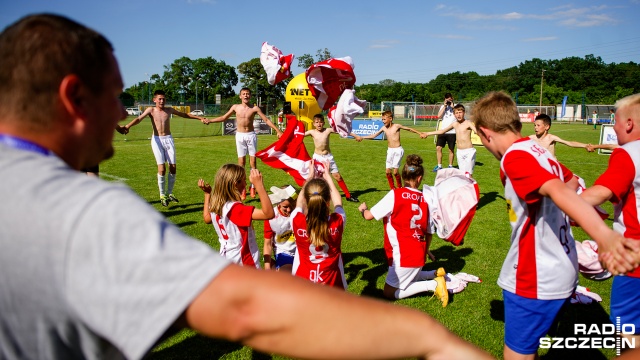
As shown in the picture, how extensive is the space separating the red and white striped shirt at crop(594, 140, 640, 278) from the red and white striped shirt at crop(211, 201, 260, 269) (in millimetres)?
3187

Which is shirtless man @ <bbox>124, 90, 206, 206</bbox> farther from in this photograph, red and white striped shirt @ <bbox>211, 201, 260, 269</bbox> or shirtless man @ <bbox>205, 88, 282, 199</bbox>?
red and white striped shirt @ <bbox>211, 201, 260, 269</bbox>

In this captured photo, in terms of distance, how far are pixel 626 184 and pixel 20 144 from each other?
3.49 m

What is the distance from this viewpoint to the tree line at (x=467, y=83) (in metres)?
79.8

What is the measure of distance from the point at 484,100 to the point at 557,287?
1.41 m

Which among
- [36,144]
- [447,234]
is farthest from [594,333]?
[36,144]

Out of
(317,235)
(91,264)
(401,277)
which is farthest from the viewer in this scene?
(401,277)

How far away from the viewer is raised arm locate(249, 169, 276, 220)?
12.8ft

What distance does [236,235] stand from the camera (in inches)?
179

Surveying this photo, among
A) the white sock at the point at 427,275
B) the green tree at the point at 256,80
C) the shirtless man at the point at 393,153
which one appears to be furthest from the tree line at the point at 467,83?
the white sock at the point at 427,275

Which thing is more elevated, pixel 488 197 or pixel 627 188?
pixel 627 188

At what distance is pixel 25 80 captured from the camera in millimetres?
859

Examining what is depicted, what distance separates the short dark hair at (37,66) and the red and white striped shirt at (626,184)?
316 centimetres

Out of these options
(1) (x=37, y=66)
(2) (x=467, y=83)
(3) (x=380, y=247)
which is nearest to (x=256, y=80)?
(2) (x=467, y=83)

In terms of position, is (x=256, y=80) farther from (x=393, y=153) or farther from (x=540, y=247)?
(x=540, y=247)
